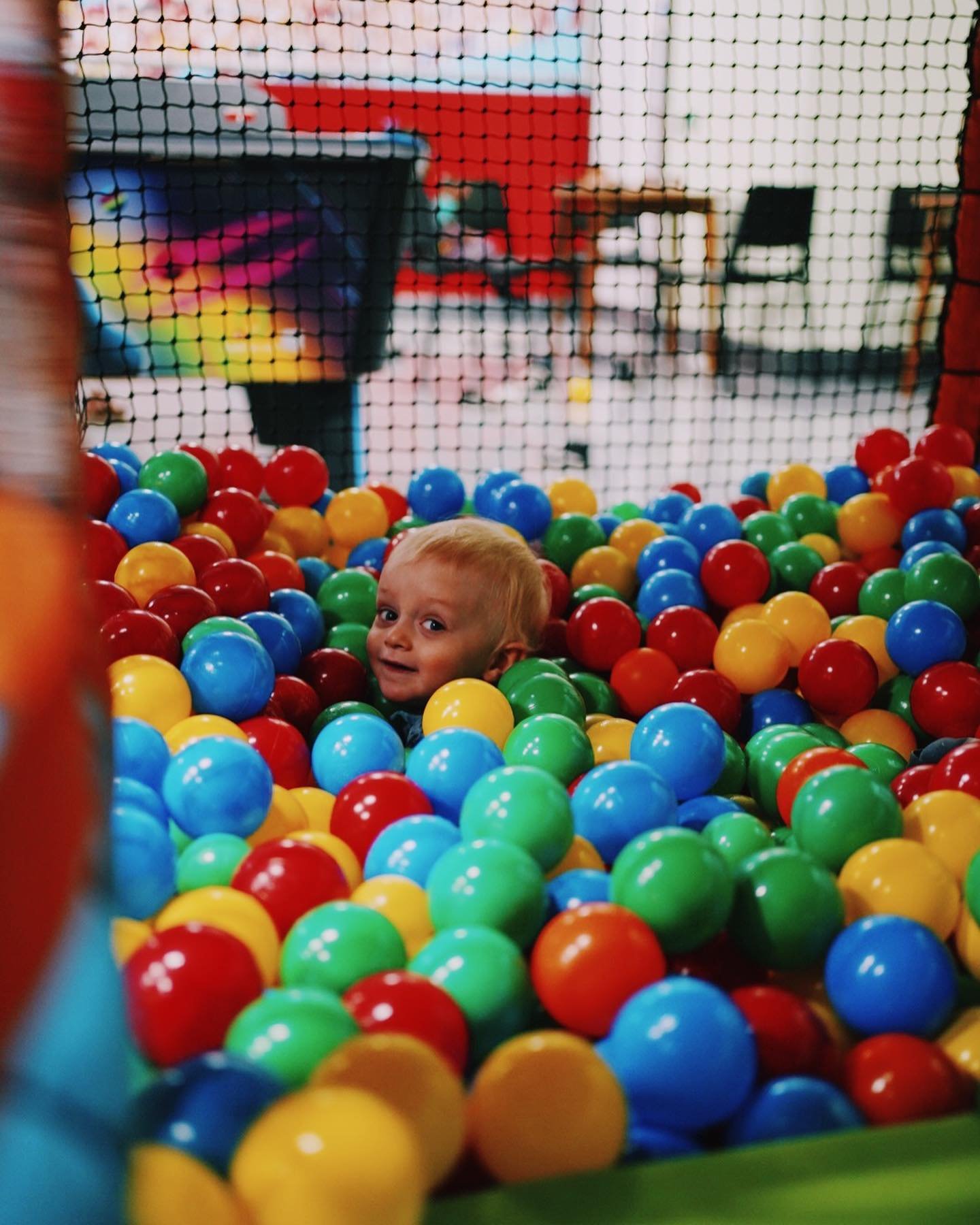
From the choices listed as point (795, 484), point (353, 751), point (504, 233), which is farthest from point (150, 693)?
point (504, 233)

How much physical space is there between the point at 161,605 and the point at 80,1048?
0.96 m

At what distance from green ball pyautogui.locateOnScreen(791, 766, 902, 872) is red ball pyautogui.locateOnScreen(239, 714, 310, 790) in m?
0.50

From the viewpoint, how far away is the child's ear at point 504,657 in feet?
4.70

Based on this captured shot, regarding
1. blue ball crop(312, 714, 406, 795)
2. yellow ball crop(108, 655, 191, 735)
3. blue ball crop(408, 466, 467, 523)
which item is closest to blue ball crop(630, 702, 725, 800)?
blue ball crop(312, 714, 406, 795)

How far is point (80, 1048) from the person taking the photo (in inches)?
18.6

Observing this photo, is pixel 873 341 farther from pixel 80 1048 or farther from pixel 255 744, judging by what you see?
pixel 80 1048

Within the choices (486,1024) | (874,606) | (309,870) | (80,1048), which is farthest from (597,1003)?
(874,606)

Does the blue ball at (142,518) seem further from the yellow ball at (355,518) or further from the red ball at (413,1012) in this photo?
the red ball at (413,1012)

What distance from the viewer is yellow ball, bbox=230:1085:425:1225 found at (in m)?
0.57

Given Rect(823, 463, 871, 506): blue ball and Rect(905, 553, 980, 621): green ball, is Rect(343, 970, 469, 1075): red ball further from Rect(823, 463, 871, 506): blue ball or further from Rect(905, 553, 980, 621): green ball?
Rect(823, 463, 871, 506): blue ball

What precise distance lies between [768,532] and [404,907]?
1092 mm

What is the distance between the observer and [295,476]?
1.86m

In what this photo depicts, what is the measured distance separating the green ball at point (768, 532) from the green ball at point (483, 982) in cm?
112

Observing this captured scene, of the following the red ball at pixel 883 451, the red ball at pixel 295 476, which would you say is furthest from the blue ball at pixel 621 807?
the red ball at pixel 883 451
